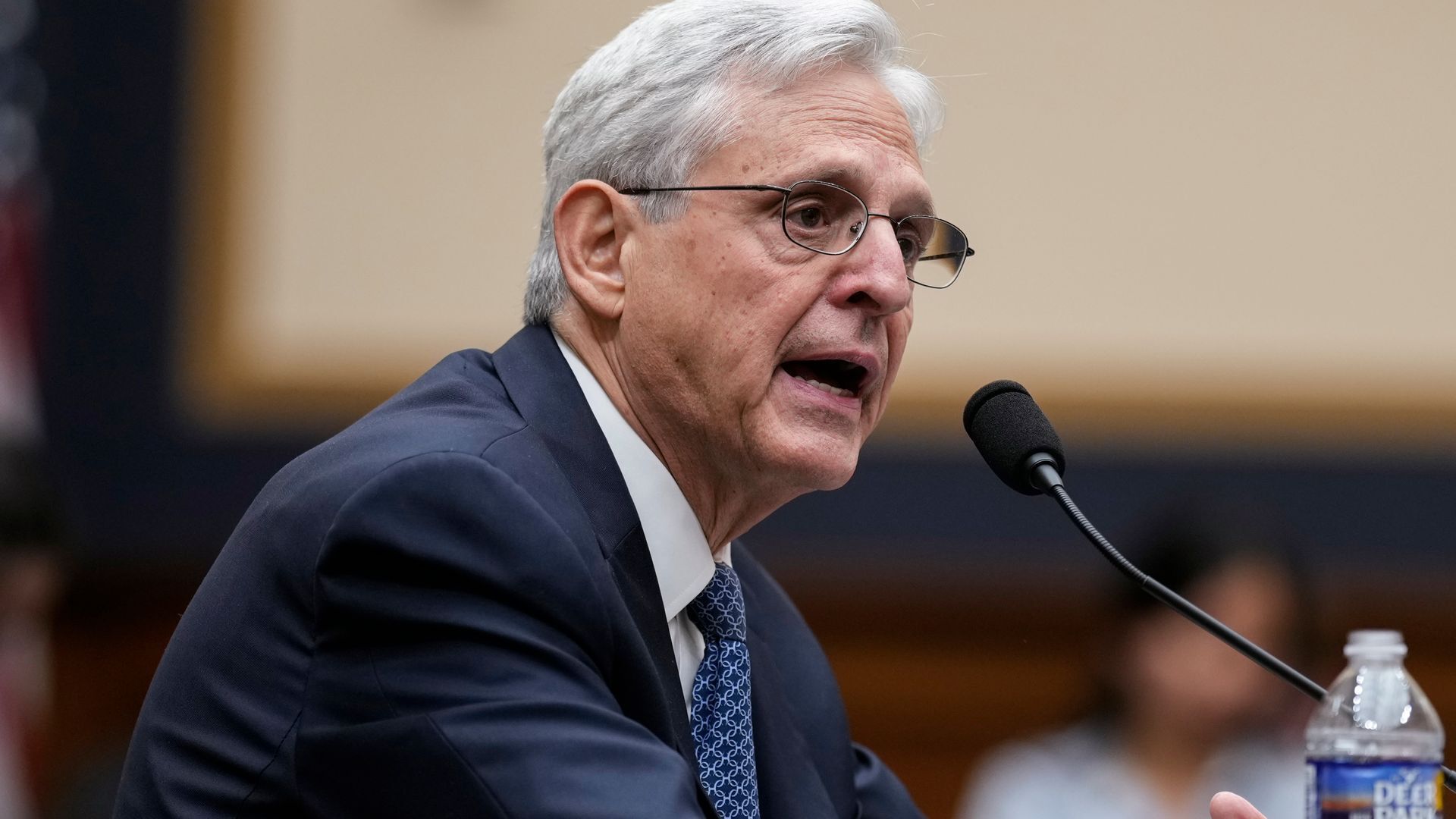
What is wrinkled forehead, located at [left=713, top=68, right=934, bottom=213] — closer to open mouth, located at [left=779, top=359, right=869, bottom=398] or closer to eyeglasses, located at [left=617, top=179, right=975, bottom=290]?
eyeglasses, located at [left=617, top=179, right=975, bottom=290]

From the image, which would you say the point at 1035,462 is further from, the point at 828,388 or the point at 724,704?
the point at 724,704

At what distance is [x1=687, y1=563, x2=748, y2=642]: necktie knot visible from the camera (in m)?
1.70

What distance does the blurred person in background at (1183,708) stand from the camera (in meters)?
2.97

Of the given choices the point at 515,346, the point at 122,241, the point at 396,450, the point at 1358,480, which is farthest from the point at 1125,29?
the point at 396,450

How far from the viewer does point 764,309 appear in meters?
1.65

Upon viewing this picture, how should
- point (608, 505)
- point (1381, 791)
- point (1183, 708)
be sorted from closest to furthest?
1. point (1381, 791)
2. point (608, 505)
3. point (1183, 708)

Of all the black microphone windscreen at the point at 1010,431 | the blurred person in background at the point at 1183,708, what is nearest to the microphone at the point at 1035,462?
the black microphone windscreen at the point at 1010,431

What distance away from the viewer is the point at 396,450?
1.34m

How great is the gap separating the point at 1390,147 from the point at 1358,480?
77cm

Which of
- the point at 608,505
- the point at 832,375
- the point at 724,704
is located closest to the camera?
the point at 608,505

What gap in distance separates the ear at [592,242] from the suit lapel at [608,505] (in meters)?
0.14

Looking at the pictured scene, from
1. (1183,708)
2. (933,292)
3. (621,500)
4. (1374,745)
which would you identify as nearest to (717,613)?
(621,500)

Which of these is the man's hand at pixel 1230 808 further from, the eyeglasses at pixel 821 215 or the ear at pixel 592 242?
the ear at pixel 592 242

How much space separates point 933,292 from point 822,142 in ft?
7.44
